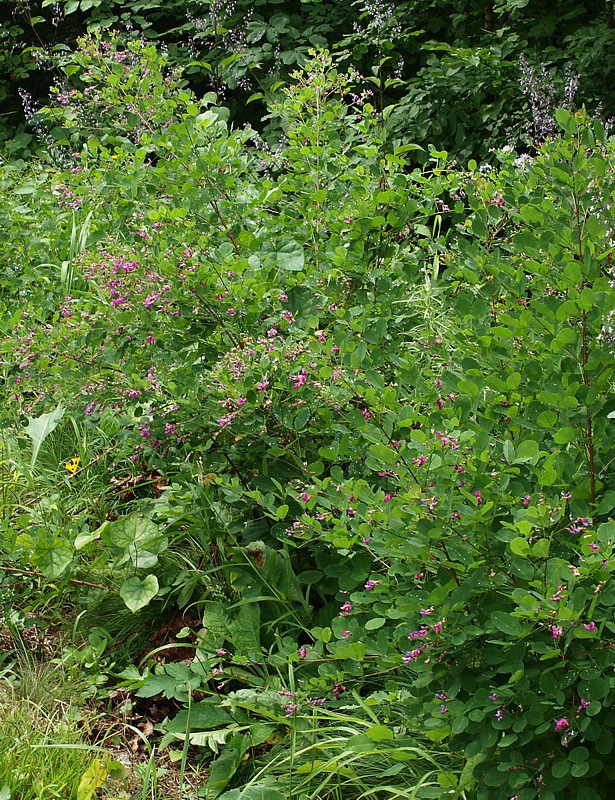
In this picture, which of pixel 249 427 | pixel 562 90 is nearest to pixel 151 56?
pixel 249 427

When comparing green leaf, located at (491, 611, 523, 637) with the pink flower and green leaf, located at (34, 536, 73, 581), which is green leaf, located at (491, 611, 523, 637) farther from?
green leaf, located at (34, 536, 73, 581)

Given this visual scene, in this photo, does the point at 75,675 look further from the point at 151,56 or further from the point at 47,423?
the point at 151,56

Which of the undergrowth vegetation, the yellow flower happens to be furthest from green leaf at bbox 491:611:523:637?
the yellow flower

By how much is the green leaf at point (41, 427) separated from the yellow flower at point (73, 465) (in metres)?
0.12

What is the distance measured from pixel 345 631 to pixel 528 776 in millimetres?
491

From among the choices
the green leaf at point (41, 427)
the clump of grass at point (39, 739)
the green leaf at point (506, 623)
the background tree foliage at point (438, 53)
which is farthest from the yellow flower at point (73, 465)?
the background tree foliage at point (438, 53)

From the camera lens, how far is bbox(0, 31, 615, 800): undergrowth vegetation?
1654mm

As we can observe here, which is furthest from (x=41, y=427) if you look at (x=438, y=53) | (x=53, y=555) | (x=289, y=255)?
(x=438, y=53)

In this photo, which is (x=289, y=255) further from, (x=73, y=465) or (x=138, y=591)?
(x=73, y=465)

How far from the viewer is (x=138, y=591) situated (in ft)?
8.59

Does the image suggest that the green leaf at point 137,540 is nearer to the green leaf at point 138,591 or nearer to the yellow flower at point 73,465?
the green leaf at point 138,591

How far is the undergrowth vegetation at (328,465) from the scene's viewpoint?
1654 mm

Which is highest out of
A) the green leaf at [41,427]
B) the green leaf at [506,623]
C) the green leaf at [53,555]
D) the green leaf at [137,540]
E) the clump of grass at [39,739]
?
the green leaf at [41,427]

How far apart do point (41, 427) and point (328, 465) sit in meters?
1.22
